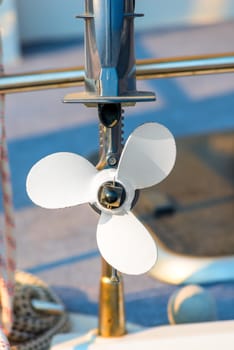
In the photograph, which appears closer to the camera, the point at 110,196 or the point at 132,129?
the point at 110,196

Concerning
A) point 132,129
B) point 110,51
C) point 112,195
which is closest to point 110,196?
point 112,195

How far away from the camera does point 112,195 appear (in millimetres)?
796

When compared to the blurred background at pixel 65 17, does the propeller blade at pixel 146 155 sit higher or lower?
lower

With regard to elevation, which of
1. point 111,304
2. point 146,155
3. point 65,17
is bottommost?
point 111,304

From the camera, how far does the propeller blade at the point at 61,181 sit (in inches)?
31.8

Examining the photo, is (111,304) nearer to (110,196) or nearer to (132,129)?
(110,196)

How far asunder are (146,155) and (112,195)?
0.07m

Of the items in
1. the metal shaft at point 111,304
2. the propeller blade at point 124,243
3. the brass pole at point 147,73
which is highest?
the brass pole at point 147,73

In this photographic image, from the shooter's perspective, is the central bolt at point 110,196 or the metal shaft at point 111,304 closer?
the central bolt at point 110,196

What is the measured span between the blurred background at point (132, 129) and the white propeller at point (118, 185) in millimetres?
468

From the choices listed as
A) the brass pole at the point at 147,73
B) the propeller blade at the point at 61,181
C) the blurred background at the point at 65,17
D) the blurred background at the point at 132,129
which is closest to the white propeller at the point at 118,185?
the propeller blade at the point at 61,181

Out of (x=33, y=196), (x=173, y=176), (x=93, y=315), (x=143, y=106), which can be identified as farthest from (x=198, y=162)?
(x=33, y=196)

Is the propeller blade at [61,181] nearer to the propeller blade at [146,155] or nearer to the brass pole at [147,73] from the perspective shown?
the propeller blade at [146,155]

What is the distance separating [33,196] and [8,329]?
33 centimetres
